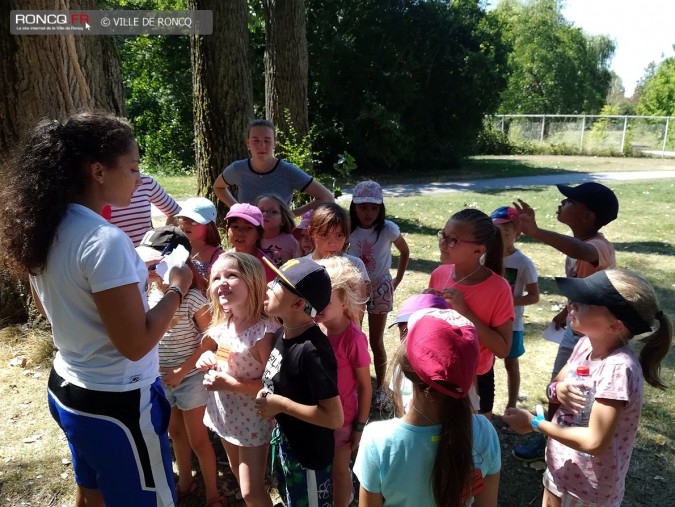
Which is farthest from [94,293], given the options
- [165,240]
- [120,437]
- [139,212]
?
[139,212]

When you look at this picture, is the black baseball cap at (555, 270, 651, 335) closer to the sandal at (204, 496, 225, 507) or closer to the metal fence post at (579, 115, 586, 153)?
the sandal at (204, 496, 225, 507)

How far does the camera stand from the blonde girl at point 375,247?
350 centimetres

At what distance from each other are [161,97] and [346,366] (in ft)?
68.6

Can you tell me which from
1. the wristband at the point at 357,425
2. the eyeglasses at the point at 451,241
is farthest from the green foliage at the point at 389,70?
the wristband at the point at 357,425

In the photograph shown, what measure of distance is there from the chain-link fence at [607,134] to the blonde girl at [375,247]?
2564 centimetres

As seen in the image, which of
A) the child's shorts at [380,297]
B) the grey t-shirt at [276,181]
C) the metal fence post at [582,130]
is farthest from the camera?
the metal fence post at [582,130]

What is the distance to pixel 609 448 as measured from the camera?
Answer: 1892 mm

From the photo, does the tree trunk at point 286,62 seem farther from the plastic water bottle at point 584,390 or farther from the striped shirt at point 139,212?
the plastic water bottle at point 584,390

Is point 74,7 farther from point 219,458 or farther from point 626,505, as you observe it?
point 626,505

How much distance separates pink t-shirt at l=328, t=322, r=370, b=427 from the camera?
227 centimetres

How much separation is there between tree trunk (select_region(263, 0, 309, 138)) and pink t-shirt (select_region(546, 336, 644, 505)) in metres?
7.00

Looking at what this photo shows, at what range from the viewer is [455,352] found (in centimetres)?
145

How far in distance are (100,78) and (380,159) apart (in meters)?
15.2

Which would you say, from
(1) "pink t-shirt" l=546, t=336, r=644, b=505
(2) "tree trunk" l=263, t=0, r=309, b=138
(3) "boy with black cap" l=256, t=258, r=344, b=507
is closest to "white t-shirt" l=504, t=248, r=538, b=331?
(1) "pink t-shirt" l=546, t=336, r=644, b=505
